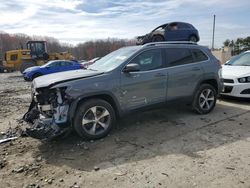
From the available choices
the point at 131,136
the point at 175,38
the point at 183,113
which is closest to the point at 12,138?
the point at 131,136

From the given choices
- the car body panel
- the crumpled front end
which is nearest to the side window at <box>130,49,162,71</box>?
the crumpled front end

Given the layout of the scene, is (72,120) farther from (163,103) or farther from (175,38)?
(175,38)

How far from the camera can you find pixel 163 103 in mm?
6309

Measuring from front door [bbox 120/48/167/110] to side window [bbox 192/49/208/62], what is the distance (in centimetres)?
112

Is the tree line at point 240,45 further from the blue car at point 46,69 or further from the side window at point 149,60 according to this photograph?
the side window at point 149,60

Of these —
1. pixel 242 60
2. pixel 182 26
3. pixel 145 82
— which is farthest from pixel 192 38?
pixel 145 82

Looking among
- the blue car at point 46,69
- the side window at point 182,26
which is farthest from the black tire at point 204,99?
the blue car at point 46,69

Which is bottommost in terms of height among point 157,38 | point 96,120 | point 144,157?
point 144,157

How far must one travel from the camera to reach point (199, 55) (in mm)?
7109

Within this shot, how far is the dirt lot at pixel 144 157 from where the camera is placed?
3.96 m

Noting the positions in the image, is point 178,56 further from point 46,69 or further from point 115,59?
point 46,69

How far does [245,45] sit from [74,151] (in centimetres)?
4134

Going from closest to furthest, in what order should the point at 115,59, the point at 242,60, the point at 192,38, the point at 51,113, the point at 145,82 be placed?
1. the point at 51,113
2. the point at 145,82
3. the point at 115,59
4. the point at 242,60
5. the point at 192,38

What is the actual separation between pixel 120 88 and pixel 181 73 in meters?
1.72
